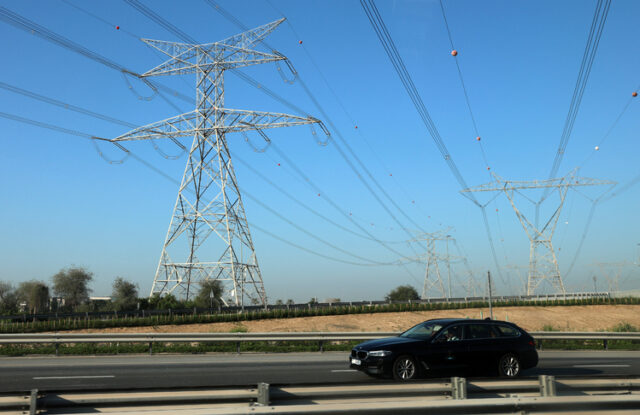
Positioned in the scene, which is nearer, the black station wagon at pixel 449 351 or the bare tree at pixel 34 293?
the black station wagon at pixel 449 351

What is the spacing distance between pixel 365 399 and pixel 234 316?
40.4 meters

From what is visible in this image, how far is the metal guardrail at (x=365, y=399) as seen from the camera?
21.3 feet

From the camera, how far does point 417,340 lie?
1326cm

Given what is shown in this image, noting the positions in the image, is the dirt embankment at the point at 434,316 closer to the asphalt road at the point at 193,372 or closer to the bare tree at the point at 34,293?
the asphalt road at the point at 193,372

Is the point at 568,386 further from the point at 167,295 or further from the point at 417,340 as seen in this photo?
the point at 167,295

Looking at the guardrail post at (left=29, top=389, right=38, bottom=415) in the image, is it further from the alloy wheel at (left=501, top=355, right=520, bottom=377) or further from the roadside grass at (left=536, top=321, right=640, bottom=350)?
the roadside grass at (left=536, top=321, right=640, bottom=350)

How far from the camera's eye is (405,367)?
41.9 ft

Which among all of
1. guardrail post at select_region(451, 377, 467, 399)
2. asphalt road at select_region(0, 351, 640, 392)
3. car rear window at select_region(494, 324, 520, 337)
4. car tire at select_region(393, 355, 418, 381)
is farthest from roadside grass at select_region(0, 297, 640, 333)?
guardrail post at select_region(451, 377, 467, 399)

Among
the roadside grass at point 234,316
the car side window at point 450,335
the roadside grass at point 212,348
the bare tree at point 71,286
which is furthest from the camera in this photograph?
the bare tree at point 71,286

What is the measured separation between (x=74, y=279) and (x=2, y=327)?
51.1 m

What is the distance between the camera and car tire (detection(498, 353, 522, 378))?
44.5ft

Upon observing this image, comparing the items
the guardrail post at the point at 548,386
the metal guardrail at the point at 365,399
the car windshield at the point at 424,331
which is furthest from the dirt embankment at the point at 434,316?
the guardrail post at the point at 548,386

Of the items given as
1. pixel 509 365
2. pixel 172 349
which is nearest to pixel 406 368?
pixel 509 365

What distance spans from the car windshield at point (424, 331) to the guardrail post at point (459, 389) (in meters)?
Result: 6.23
